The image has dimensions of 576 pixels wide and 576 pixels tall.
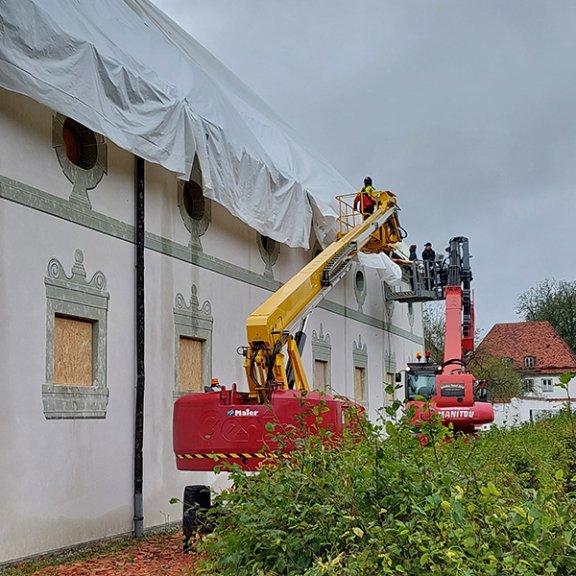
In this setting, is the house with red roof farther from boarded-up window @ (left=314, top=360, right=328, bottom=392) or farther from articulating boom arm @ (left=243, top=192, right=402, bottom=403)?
articulating boom arm @ (left=243, top=192, right=402, bottom=403)

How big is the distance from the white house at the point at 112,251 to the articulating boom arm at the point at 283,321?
6.13 ft

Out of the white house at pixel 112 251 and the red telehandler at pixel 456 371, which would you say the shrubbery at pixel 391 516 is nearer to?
the white house at pixel 112 251

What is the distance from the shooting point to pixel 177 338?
46.2 feet

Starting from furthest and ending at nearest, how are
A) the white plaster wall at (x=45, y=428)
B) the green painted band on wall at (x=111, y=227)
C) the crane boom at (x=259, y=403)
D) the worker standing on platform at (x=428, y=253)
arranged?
the worker standing on platform at (x=428, y=253)
the green painted band on wall at (x=111, y=227)
the white plaster wall at (x=45, y=428)
the crane boom at (x=259, y=403)

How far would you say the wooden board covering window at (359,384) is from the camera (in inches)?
949

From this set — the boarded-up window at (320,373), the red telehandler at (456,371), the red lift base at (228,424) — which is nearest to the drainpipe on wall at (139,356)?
the red lift base at (228,424)

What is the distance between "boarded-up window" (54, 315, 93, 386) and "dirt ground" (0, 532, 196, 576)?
7.41 ft

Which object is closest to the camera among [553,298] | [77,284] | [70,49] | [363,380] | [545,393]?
[70,49]

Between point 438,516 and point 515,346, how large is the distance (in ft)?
204

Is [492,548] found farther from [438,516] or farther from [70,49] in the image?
[70,49]

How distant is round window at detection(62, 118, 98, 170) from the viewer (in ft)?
39.7

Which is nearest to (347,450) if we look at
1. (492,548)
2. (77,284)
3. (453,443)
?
(453,443)

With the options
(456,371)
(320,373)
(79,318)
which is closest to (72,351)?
(79,318)

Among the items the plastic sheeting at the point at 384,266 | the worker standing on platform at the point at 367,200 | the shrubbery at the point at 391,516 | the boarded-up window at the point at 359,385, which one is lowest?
the shrubbery at the point at 391,516
